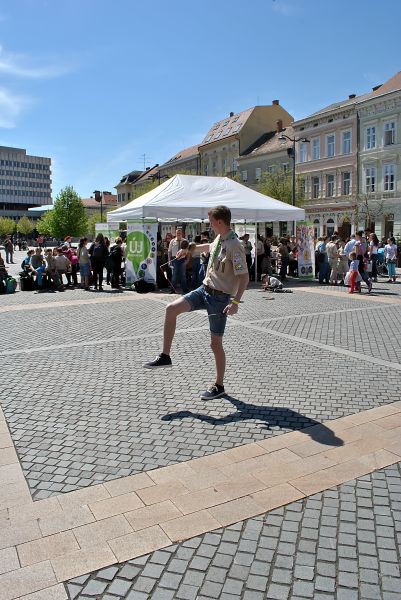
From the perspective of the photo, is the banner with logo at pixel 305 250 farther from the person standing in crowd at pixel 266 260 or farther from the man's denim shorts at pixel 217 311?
the man's denim shorts at pixel 217 311

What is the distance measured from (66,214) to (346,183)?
4873cm

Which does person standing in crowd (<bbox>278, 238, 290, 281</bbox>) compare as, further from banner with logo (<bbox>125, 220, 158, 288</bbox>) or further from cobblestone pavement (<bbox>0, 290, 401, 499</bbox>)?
cobblestone pavement (<bbox>0, 290, 401, 499</bbox>)

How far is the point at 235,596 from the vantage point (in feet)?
7.76

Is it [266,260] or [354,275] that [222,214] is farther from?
[266,260]

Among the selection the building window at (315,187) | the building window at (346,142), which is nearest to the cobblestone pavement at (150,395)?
the building window at (346,142)

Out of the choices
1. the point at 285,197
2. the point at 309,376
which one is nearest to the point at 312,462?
the point at 309,376

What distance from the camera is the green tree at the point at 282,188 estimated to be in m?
41.8

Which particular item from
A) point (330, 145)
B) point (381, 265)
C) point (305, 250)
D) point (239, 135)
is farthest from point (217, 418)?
point (239, 135)

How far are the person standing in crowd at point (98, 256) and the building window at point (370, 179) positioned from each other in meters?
29.5

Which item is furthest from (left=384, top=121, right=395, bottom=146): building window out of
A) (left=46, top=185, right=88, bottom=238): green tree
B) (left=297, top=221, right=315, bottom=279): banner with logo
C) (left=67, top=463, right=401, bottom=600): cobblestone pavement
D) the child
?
(left=46, top=185, right=88, bottom=238): green tree

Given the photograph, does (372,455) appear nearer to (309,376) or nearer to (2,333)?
(309,376)

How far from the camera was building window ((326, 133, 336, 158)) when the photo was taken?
142ft

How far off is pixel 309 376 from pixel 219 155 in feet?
196

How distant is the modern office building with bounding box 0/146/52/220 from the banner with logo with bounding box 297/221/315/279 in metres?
122
